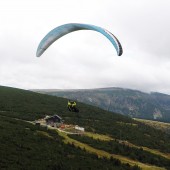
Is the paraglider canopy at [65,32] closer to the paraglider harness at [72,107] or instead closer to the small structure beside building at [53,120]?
the paraglider harness at [72,107]

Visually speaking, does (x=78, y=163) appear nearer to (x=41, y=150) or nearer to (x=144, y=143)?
(x=41, y=150)

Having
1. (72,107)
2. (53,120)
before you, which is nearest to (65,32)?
(72,107)

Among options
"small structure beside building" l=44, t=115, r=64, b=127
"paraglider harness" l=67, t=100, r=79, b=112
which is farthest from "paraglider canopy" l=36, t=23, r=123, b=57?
"small structure beside building" l=44, t=115, r=64, b=127

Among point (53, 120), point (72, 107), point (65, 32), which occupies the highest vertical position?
point (65, 32)

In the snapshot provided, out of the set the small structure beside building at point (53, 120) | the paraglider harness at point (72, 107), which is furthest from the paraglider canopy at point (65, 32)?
the small structure beside building at point (53, 120)

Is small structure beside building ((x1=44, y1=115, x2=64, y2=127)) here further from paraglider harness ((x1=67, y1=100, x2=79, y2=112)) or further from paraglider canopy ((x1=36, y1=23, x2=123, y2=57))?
paraglider canopy ((x1=36, y1=23, x2=123, y2=57))

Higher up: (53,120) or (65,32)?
(65,32)

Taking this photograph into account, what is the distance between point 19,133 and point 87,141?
1154 cm

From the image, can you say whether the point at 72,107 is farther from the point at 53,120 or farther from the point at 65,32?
the point at 53,120

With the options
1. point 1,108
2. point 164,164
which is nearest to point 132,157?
point 164,164

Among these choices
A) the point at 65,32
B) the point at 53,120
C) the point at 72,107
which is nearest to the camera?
the point at 65,32

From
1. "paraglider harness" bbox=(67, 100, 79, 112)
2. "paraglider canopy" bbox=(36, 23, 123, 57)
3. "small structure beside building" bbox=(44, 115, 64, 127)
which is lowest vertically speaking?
"small structure beside building" bbox=(44, 115, 64, 127)

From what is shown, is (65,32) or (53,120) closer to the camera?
(65,32)

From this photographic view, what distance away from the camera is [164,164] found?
2168 inches
